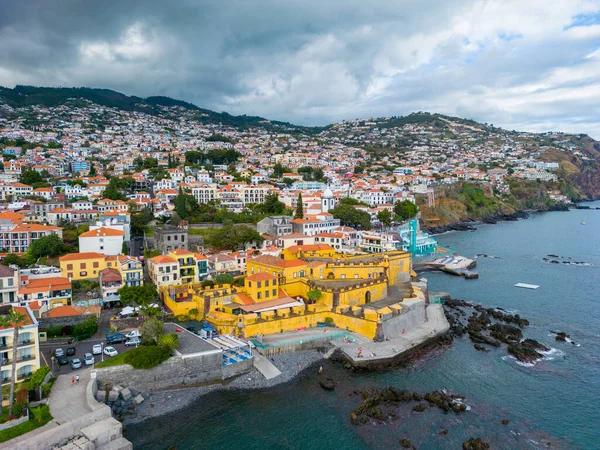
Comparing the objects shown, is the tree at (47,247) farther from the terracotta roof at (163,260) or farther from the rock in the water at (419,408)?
A: the rock in the water at (419,408)

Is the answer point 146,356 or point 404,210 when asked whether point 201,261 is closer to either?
point 146,356

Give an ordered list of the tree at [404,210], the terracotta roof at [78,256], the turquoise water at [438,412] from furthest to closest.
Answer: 1. the tree at [404,210]
2. the terracotta roof at [78,256]
3. the turquoise water at [438,412]

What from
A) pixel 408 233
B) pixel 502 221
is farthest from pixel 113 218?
pixel 502 221

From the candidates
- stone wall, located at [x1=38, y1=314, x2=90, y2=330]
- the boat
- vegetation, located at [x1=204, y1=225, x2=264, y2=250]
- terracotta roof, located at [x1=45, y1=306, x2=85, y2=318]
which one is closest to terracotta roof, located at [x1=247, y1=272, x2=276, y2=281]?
stone wall, located at [x1=38, y1=314, x2=90, y2=330]

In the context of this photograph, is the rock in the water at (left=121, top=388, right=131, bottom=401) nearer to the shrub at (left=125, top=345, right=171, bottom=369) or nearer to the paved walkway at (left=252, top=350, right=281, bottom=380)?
the shrub at (left=125, top=345, right=171, bottom=369)

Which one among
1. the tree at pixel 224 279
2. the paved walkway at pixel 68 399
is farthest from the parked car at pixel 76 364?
the tree at pixel 224 279

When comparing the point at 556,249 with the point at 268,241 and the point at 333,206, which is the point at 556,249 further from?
the point at 268,241
